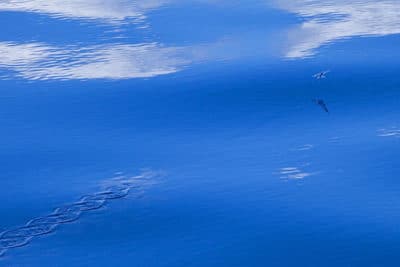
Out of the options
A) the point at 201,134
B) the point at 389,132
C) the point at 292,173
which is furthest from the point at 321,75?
the point at 292,173

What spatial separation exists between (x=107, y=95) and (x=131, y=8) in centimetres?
98

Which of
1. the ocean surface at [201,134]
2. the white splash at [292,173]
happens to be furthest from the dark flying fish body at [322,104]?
the white splash at [292,173]

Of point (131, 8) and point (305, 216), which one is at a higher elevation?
point (131, 8)

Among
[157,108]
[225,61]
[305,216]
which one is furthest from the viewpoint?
[225,61]

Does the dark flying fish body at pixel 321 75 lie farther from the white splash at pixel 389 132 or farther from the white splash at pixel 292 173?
the white splash at pixel 292 173

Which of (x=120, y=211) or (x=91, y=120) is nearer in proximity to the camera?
(x=120, y=211)

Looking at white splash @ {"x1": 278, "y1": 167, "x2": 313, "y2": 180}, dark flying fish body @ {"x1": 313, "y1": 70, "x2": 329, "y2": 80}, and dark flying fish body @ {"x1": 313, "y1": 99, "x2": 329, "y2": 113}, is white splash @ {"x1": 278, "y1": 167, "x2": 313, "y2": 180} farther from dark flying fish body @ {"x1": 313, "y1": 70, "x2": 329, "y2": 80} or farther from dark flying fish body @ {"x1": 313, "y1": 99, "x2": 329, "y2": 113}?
dark flying fish body @ {"x1": 313, "y1": 70, "x2": 329, "y2": 80}

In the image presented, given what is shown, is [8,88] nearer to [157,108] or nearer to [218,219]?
[157,108]

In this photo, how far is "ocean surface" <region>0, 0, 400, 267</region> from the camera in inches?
95.9

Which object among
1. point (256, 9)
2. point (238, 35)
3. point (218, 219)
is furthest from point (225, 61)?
point (218, 219)

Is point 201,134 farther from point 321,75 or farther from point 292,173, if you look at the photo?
point 321,75

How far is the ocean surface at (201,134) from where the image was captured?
2.44 meters

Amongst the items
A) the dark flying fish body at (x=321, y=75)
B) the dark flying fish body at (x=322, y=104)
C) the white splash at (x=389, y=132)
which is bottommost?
the white splash at (x=389, y=132)

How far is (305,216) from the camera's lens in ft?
8.21
